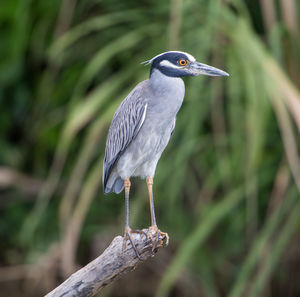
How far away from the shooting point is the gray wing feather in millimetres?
1976

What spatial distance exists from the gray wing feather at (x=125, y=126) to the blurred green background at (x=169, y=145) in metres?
0.97

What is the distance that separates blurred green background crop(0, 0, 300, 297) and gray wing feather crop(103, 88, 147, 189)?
97 centimetres

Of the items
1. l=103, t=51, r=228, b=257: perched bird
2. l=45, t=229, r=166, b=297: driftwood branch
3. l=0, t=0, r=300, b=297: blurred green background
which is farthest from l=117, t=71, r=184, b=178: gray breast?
l=0, t=0, r=300, b=297: blurred green background

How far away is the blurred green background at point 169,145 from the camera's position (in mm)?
3137

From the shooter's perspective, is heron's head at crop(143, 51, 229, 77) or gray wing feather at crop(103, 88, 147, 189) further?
gray wing feather at crop(103, 88, 147, 189)

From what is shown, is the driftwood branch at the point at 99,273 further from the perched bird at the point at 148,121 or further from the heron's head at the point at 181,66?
the heron's head at the point at 181,66

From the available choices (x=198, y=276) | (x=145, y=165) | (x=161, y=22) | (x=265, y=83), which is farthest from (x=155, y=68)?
(x=198, y=276)

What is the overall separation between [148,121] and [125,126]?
11 centimetres

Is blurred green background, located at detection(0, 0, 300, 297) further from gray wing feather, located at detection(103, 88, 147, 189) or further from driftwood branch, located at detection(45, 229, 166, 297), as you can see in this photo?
driftwood branch, located at detection(45, 229, 166, 297)

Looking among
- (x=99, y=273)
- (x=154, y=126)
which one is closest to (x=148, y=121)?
(x=154, y=126)

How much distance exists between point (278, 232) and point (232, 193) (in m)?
0.54

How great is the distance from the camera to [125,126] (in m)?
2.03

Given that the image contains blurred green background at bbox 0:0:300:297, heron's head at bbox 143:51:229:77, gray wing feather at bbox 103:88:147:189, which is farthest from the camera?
blurred green background at bbox 0:0:300:297

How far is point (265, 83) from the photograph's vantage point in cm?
298
